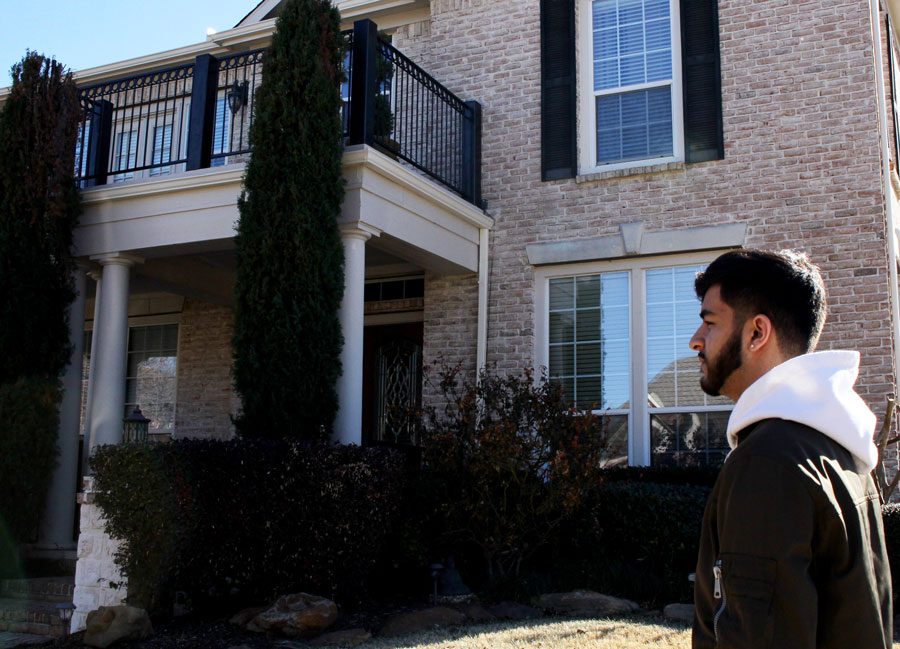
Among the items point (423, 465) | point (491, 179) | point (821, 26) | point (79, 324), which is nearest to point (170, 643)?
point (423, 465)

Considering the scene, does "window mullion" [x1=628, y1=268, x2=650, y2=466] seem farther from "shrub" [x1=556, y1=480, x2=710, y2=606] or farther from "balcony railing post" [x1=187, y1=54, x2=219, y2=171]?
"balcony railing post" [x1=187, y1=54, x2=219, y2=171]

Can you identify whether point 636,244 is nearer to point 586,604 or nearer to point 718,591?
point 586,604

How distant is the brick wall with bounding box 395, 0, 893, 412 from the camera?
29.5ft

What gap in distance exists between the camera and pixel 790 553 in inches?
66.4

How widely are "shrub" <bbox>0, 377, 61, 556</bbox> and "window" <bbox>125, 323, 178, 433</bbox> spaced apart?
141 inches

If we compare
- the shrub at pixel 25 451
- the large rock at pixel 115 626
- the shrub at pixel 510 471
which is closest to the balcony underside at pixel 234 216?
the shrub at pixel 25 451

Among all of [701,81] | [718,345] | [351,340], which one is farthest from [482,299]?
[718,345]

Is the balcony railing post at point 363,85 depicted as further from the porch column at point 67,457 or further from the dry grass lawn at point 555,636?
the dry grass lawn at point 555,636

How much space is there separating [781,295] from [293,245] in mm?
6401

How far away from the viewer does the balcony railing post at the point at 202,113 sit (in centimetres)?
920

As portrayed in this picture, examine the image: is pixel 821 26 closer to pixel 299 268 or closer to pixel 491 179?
pixel 491 179

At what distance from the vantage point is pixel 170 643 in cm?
627

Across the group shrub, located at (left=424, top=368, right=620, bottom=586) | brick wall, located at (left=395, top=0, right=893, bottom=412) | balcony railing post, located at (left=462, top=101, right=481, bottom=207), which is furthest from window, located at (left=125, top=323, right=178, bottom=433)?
shrub, located at (left=424, top=368, right=620, bottom=586)

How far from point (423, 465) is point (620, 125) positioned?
4314 mm
